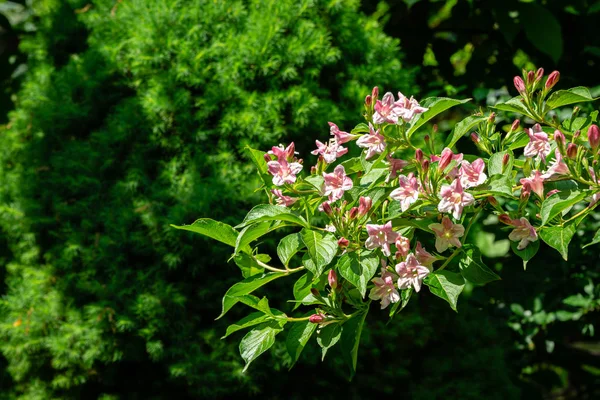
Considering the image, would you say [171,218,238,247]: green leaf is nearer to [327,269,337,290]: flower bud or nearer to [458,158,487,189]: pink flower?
[327,269,337,290]: flower bud

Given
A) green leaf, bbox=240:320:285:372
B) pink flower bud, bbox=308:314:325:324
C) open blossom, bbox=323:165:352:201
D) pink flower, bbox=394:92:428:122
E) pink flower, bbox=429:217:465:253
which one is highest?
pink flower, bbox=394:92:428:122

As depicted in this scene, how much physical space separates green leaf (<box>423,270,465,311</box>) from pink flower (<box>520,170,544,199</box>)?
208 millimetres

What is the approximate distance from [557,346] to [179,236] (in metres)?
2.16

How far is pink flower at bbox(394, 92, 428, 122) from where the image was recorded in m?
1.32

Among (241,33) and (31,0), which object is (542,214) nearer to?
(241,33)

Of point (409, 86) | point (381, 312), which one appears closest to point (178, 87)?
point (409, 86)

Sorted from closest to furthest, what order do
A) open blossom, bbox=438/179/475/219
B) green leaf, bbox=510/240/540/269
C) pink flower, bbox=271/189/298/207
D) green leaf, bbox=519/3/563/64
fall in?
open blossom, bbox=438/179/475/219 < green leaf, bbox=510/240/540/269 < pink flower, bbox=271/189/298/207 < green leaf, bbox=519/3/563/64

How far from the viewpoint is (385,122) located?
4.38ft

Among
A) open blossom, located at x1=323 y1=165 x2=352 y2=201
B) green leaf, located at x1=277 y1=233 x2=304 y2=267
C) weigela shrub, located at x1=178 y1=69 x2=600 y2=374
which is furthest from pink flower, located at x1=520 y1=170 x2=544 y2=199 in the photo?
green leaf, located at x1=277 y1=233 x2=304 y2=267

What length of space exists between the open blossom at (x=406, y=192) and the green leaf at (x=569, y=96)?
13.9 inches

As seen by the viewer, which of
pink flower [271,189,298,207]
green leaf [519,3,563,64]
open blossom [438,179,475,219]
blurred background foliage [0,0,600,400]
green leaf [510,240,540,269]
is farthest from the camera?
green leaf [519,3,563,64]

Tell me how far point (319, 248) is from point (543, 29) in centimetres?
223

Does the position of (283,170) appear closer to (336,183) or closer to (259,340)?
(336,183)

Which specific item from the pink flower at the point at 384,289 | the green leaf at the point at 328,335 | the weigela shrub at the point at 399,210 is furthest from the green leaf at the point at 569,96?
the green leaf at the point at 328,335
